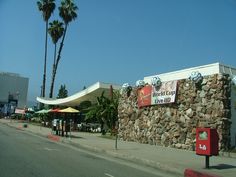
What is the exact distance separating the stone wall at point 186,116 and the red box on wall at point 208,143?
6222 millimetres

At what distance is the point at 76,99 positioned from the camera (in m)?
52.1

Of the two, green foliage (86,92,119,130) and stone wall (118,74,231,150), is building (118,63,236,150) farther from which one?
green foliage (86,92,119,130)

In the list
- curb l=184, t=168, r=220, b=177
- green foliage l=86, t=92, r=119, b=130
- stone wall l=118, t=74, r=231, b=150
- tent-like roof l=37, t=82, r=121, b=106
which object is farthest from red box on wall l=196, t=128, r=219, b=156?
tent-like roof l=37, t=82, r=121, b=106

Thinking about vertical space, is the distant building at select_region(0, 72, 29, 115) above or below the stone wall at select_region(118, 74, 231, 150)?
above

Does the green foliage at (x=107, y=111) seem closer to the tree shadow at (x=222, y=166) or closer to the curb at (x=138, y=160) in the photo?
the curb at (x=138, y=160)

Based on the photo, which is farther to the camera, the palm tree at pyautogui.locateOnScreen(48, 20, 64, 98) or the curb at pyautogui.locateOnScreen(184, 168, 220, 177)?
the palm tree at pyautogui.locateOnScreen(48, 20, 64, 98)

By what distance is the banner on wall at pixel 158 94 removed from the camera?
25.6m

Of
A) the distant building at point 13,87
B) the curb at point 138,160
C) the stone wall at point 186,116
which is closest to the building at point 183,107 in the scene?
the stone wall at point 186,116

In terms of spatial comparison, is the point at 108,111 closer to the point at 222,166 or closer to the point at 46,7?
the point at 222,166

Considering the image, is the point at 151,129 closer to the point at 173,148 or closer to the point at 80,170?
the point at 173,148

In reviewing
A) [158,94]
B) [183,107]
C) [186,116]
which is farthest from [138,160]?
[158,94]

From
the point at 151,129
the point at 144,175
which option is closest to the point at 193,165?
the point at 144,175

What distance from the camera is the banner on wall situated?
84.0ft

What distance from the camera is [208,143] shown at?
597 inches
